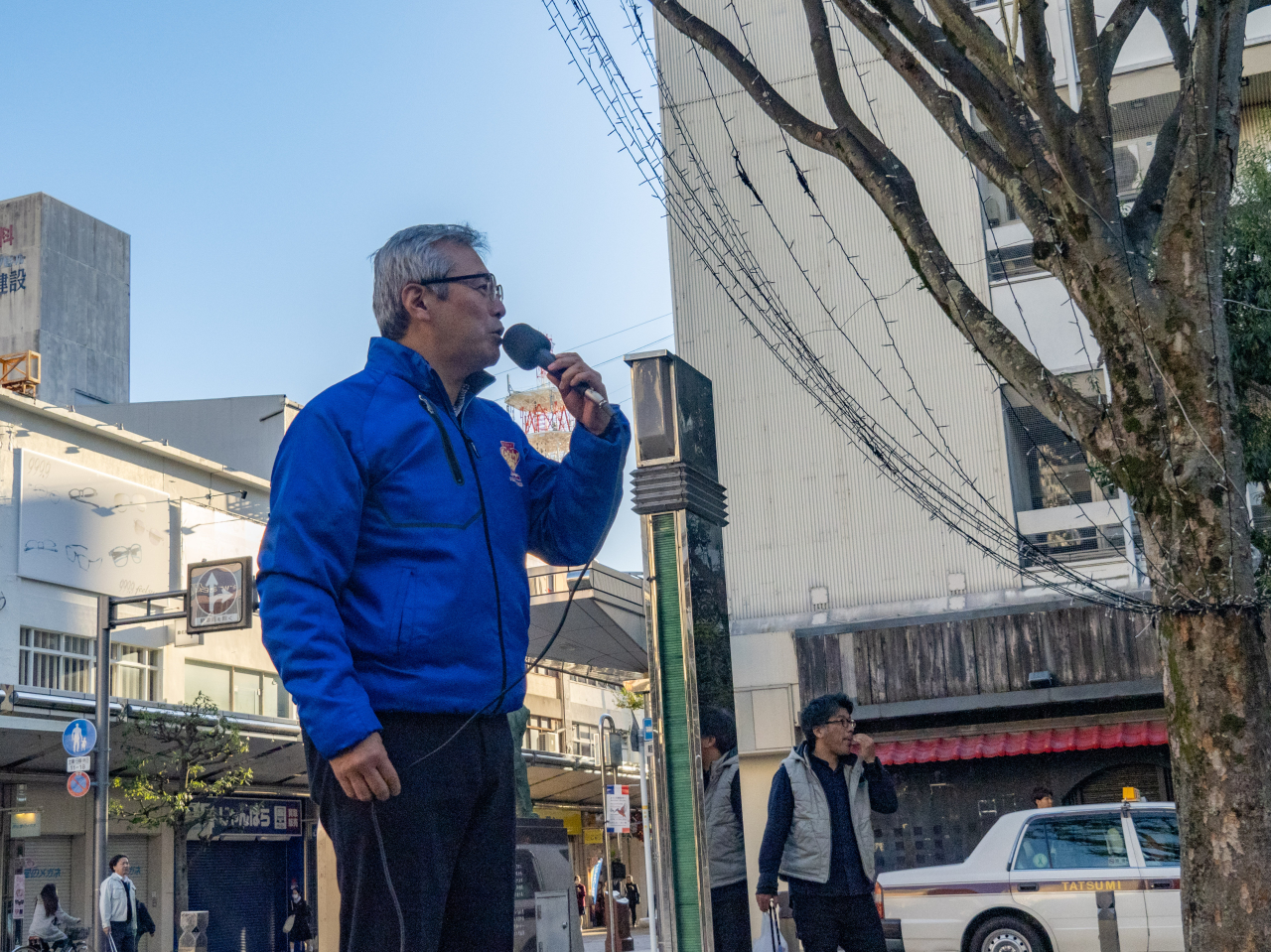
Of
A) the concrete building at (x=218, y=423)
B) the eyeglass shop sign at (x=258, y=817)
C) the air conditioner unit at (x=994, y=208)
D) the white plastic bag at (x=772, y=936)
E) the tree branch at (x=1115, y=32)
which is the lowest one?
the white plastic bag at (x=772, y=936)

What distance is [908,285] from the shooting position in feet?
63.3

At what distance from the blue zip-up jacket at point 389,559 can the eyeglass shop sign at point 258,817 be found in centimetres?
2792

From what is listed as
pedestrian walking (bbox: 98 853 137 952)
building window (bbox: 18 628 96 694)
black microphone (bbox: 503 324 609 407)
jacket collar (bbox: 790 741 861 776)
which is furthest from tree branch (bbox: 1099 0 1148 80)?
building window (bbox: 18 628 96 694)

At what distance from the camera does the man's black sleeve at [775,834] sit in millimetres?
6574

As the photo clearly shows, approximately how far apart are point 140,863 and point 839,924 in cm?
2488

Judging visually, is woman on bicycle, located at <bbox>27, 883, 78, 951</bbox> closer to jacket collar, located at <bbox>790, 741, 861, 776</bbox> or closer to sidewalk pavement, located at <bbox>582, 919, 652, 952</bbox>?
sidewalk pavement, located at <bbox>582, 919, 652, 952</bbox>

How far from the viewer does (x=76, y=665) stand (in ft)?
87.3

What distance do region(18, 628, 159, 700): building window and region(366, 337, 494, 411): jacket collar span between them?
79.3ft

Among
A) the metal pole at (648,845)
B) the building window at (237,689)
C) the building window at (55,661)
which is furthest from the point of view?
the building window at (237,689)

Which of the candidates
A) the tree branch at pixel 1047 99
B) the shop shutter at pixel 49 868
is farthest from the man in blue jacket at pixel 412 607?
the shop shutter at pixel 49 868

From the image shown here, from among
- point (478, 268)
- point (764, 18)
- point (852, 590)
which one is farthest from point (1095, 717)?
point (478, 268)

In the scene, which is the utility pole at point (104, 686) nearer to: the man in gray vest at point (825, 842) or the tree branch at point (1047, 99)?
the man in gray vest at point (825, 842)

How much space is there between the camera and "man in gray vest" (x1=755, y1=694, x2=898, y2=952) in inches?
255

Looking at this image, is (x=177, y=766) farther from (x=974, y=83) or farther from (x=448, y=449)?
(x=448, y=449)
